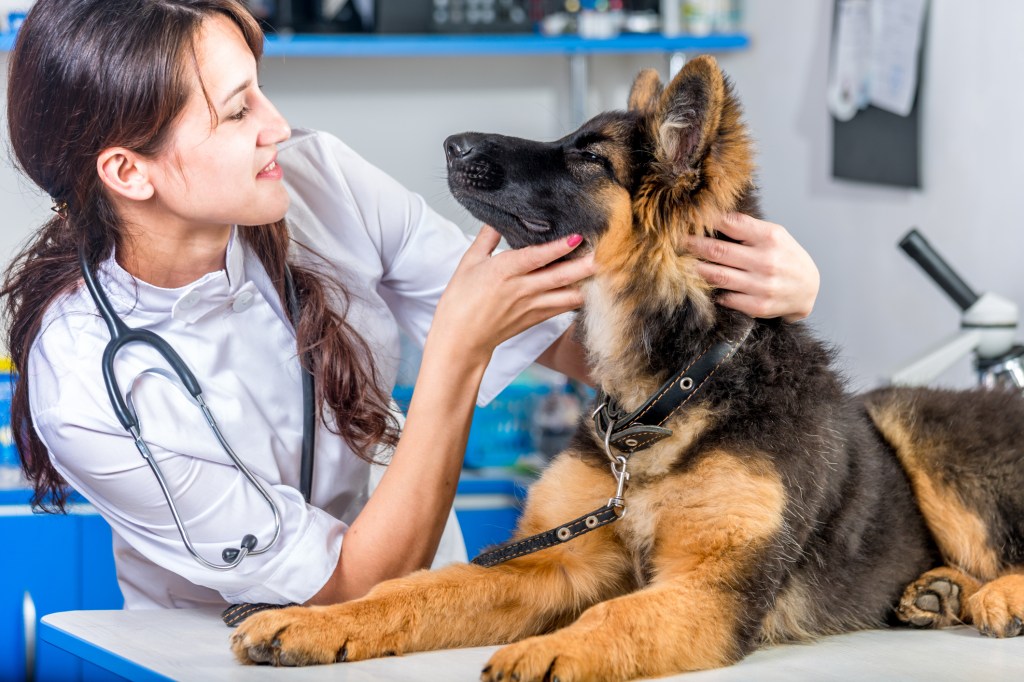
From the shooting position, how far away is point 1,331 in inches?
74.3

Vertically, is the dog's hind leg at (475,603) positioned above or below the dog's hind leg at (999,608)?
above

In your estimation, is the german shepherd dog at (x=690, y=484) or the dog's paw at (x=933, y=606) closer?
the german shepherd dog at (x=690, y=484)

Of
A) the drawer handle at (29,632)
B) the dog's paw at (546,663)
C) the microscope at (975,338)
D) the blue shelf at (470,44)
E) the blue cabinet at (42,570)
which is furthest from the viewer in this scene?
the blue shelf at (470,44)

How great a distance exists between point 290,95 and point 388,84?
381mm

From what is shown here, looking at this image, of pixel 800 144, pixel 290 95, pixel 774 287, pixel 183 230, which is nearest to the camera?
pixel 774 287

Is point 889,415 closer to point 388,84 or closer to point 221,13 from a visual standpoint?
point 221,13

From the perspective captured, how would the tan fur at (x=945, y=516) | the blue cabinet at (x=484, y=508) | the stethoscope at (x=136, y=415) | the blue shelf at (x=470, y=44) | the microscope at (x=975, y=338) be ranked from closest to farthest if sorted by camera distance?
1. the stethoscope at (x=136, y=415)
2. the tan fur at (x=945, y=516)
3. the microscope at (x=975, y=338)
4. the blue cabinet at (x=484, y=508)
5. the blue shelf at (x=470, y=44)

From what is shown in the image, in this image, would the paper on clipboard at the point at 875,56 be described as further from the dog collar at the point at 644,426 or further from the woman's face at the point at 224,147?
the woman's face at the point at 224,147

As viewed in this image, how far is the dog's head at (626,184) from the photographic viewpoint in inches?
58.1

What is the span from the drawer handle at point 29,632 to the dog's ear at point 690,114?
2287mm

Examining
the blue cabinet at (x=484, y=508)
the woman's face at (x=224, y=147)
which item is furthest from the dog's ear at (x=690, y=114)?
the blue cabinet at (x=484, y=508)

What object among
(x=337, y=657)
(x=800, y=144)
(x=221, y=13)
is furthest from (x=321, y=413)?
(x=800, y=144)

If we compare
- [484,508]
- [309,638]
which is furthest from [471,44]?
[309,638]

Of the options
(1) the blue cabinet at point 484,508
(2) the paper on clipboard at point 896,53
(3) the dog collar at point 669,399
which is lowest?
(1) the blue cabinet at point 484,508
